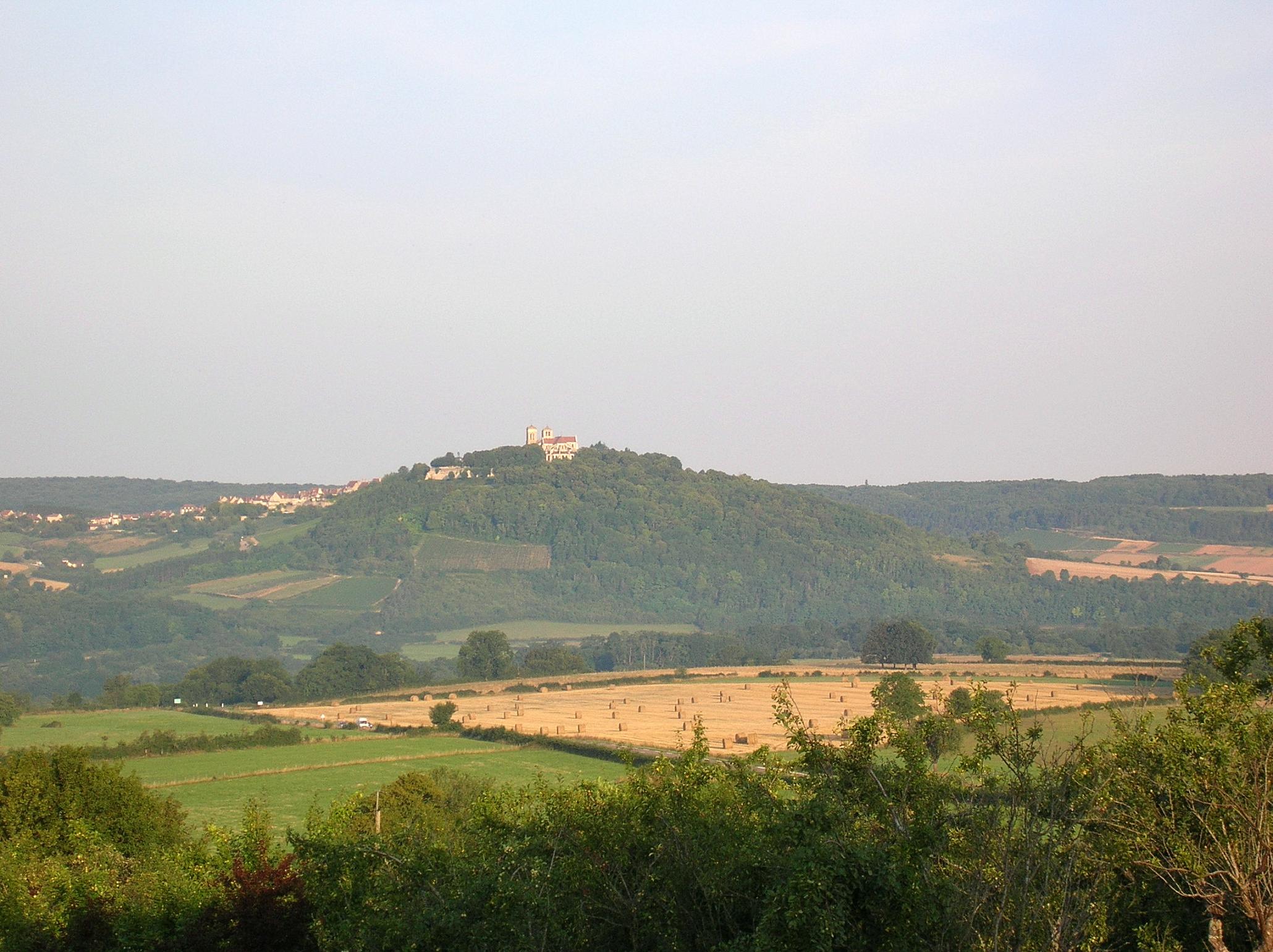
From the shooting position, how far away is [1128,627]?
500 feet

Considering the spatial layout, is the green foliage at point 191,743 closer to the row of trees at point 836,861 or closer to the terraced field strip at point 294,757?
the terraced field strip at point 294,757

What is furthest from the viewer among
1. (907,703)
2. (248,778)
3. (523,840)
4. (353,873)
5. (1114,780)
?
(248,778)

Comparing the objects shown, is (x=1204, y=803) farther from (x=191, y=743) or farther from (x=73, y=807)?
(x=191, y=743)

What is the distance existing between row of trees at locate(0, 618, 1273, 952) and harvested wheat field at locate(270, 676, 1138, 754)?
1297 inches

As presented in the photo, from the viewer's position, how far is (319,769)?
48812mm

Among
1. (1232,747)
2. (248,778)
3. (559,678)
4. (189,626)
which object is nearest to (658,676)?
(559,678)

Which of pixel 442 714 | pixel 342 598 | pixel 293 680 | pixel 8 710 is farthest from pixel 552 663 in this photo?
pixel 342 598

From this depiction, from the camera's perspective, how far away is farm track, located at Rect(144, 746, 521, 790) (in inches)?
1795

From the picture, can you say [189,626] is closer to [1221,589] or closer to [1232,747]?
[1221,589]

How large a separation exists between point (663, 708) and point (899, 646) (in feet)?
133

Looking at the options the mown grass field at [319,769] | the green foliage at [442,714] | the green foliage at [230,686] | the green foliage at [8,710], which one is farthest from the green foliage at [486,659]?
the mown grass field at [319,769]

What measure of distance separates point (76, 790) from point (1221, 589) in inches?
6688

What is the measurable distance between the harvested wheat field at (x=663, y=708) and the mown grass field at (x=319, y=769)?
15.7 feet

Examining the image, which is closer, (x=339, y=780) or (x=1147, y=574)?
(x=339, y=780)
